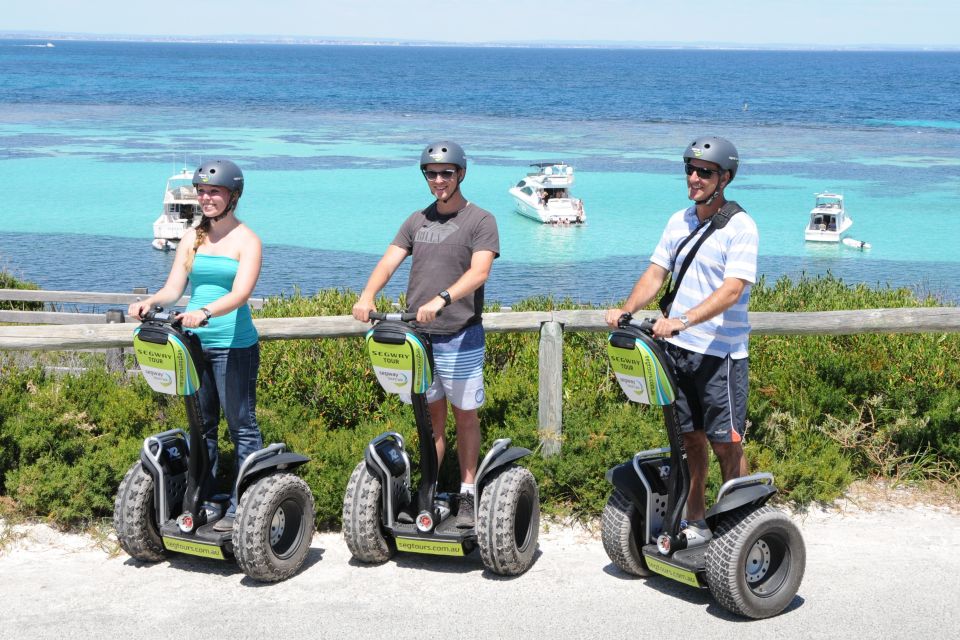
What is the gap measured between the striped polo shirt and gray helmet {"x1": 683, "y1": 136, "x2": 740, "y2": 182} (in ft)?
0.74

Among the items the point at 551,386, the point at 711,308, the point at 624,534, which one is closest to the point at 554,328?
the point at 551,386

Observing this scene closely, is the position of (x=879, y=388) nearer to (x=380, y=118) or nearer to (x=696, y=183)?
(x=696, y=183)

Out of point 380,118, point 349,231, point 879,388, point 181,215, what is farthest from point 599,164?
point 879,388

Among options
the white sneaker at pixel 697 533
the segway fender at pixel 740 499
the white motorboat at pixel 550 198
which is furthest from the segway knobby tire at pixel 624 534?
the white motorboat at pixel 550 198

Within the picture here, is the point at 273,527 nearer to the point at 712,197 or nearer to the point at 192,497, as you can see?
the point at 192,497

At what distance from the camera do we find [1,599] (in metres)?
4.67

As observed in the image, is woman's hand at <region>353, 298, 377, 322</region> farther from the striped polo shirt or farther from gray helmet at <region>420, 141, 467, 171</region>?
the striped polo shirt

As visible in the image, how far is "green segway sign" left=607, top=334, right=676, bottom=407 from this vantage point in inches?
170

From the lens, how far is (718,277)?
4.48 meters

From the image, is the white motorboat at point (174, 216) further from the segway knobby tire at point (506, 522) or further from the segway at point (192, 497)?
the segway knobby tire at point (506, 522)

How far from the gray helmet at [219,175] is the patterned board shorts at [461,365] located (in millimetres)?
1177

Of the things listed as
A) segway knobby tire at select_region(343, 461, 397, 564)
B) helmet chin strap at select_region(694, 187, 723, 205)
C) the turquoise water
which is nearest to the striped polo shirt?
helmet chin strap at select_region(694, 187, 723, 205)

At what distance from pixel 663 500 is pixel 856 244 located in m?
33.9

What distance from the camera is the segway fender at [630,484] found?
184 inches
